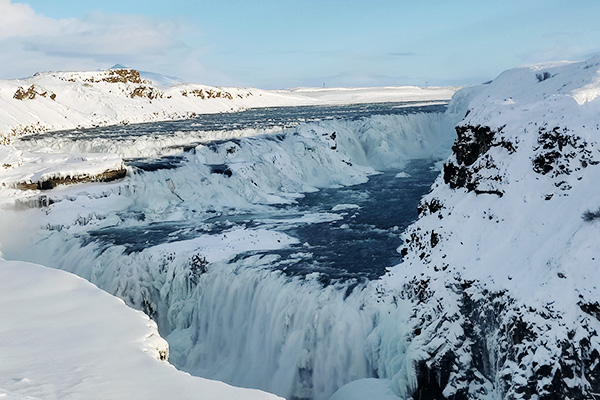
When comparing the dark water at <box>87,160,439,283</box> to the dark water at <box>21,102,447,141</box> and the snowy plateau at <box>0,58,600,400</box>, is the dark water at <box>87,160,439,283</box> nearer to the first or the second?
the snowy plateau at <box>0,58,600,400</box>

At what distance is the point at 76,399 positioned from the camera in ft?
16.3

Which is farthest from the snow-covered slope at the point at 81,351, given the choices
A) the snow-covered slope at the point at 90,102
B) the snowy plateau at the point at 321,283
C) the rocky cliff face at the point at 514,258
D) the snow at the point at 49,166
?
the snow-covered slope at the point at 90,102

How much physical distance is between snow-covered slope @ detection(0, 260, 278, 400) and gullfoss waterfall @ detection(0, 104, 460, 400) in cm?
498

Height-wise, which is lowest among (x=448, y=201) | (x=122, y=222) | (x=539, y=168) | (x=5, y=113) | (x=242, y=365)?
(x=242, y=365)

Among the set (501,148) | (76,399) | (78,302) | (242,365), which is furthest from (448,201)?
(76,399)

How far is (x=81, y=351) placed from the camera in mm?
6094

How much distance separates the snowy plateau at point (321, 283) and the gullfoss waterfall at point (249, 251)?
0.19ft

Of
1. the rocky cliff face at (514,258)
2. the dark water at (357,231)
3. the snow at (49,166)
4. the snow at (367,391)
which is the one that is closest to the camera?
the rocky cliff face at (514,258)

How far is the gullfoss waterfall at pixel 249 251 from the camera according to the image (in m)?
11.3

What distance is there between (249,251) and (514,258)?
8213 millimetres

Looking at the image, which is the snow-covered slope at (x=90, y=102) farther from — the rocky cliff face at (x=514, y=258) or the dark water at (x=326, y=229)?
the rocky cliff face at (x=514, y=258)

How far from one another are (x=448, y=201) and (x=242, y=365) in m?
6.06

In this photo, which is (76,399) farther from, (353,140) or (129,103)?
(129,103)

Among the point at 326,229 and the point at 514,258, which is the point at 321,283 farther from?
the point at 326,229
